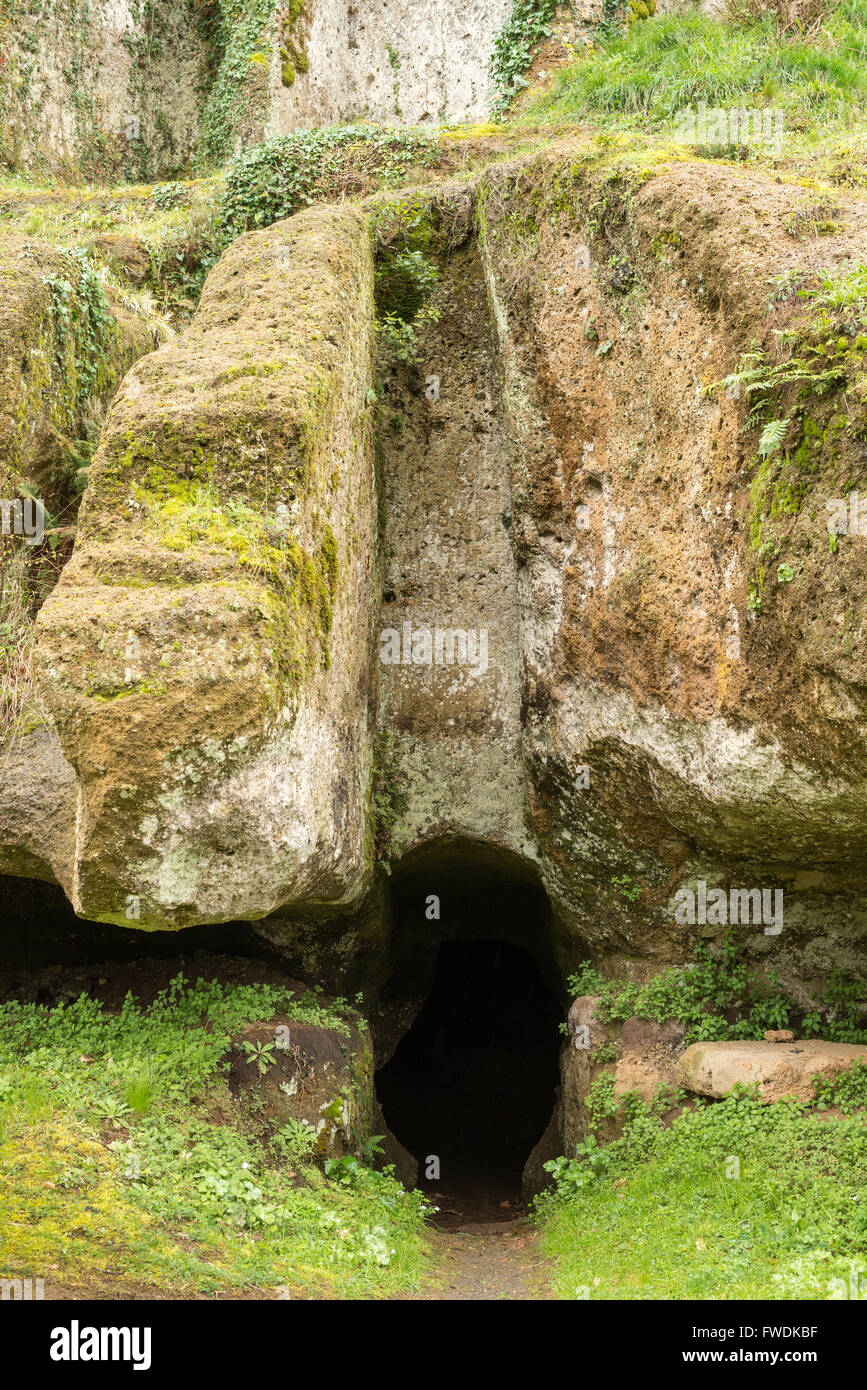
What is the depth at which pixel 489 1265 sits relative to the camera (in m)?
6.73

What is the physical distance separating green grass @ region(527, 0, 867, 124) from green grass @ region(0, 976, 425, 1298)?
9926mm

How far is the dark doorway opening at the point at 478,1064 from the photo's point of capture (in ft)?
39.3

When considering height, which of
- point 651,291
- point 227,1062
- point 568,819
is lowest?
point 227,1062

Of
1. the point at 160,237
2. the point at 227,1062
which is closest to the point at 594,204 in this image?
the point at 160,237

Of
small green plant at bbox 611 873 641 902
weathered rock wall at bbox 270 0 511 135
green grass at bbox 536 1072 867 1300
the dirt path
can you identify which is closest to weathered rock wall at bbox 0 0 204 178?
weathered rock wall at bbox 270 0 511 135

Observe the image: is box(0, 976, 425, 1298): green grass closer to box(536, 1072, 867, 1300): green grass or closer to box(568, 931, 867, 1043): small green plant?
box(536, 1072, 867, 1300): green grass

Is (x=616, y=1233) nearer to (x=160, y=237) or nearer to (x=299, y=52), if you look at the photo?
(x=160, y=237)

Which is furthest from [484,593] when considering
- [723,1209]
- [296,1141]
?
[723,1209]

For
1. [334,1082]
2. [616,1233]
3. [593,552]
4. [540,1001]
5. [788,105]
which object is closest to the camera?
[616,1233]

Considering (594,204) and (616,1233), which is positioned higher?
(594,204)

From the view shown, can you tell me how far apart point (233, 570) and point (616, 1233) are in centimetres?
451

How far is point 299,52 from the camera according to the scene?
47.6ft

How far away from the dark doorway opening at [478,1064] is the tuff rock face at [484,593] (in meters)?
3.51

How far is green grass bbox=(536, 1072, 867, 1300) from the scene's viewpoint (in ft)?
16.8
